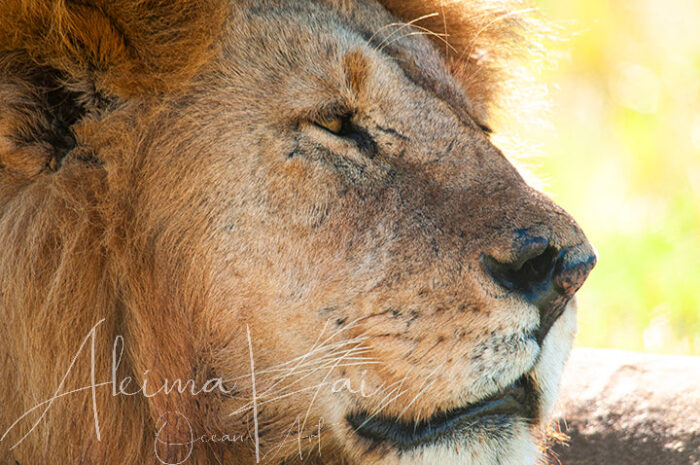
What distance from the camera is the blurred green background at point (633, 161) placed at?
17.0 ft

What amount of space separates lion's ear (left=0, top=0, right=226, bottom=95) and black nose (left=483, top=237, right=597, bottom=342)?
948mm

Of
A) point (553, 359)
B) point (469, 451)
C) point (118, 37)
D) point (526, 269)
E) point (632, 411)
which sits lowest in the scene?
point (632, 411)

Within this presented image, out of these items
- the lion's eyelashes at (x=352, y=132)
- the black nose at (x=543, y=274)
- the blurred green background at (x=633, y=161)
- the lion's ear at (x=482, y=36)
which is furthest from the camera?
the blurred green background at (x=633, y=161)

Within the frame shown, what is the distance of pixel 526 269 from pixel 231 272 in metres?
0.73

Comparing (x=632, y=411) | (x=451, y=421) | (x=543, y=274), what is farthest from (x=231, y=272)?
(x=632, y=411)

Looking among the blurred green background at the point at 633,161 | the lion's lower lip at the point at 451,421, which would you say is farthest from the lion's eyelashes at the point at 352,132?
the blurred green background at the point at 633,161

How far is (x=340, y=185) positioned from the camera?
8.12 ft

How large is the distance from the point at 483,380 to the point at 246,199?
741mm

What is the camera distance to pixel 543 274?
2.32m

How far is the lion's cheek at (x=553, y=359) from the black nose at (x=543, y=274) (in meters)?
0.06

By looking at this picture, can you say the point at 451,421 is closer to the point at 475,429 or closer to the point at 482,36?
the point at 475,429

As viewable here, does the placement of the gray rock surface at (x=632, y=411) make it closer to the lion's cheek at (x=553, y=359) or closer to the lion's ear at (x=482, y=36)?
the lion's cheek at (x=553, y=359)

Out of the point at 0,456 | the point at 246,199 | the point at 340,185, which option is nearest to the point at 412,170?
the point at 340,185

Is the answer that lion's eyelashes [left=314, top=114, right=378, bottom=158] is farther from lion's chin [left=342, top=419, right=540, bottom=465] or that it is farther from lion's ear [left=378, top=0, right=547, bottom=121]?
lion's chin [left=342, top=419, right=540, bottom=465]
